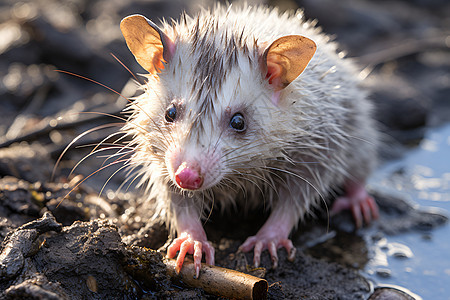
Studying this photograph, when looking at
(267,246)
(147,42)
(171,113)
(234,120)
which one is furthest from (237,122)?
(267,246)

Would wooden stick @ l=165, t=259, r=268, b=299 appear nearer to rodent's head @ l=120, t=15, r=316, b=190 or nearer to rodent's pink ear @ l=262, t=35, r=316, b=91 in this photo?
rodent's head @ l=120, t=15, r=316, b=190

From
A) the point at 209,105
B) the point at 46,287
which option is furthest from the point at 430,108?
the point at 46,287

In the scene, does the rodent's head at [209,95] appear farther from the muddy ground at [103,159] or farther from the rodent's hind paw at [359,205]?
the rodent's hind paw at [359,205]

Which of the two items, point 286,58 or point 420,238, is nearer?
point 286,58

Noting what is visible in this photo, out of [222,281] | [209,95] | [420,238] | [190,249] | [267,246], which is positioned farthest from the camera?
[420,238]

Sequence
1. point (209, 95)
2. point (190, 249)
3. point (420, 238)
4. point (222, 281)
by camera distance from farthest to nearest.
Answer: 1. point (420, 238)
2. point (190, 249)
3. point (209, 95)
4. point (222, 281)

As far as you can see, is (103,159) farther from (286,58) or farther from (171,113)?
(286,58)

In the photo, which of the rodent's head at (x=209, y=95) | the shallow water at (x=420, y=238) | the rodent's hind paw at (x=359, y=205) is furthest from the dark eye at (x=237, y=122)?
the rodent's hind paw at (x=359, y=205)
